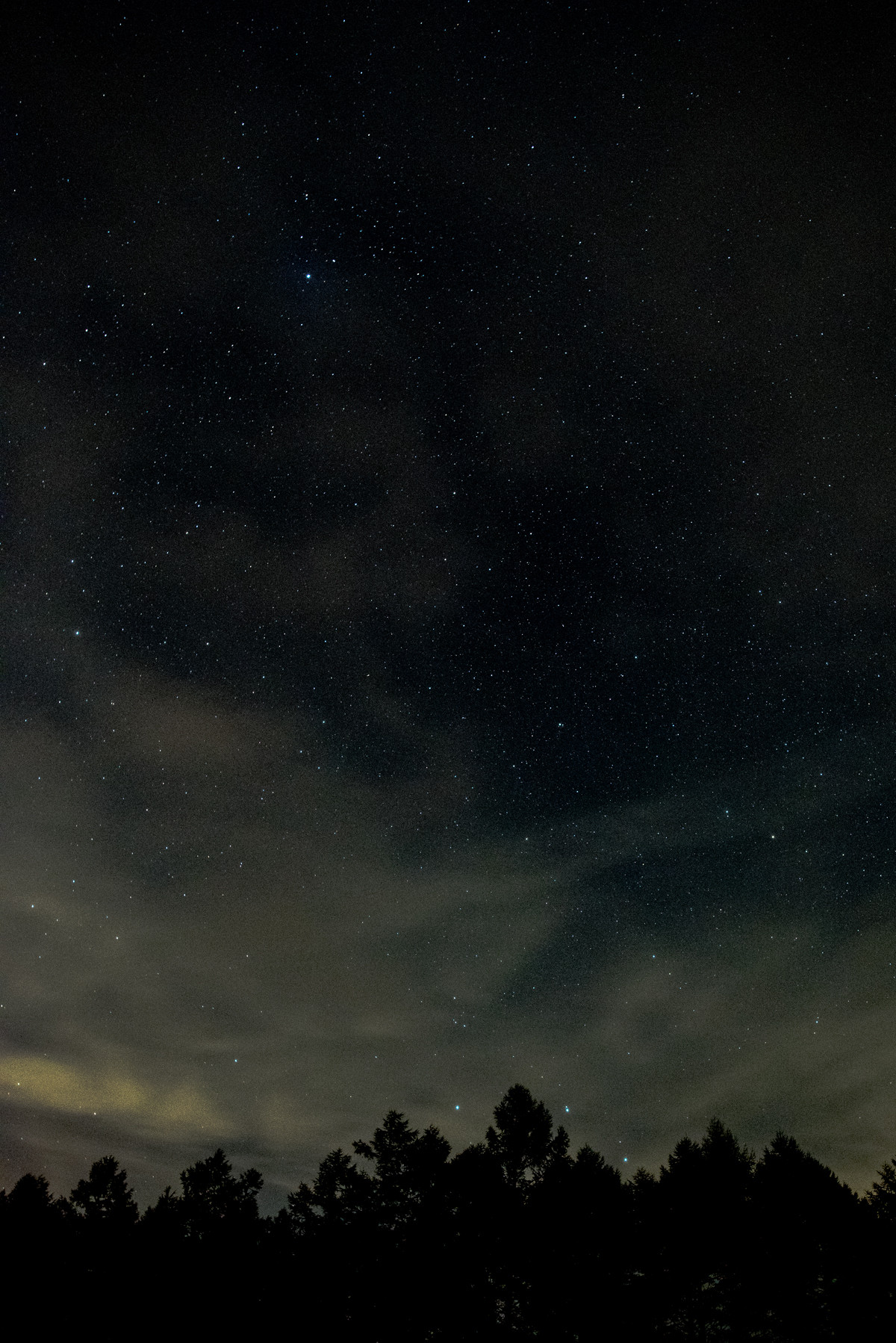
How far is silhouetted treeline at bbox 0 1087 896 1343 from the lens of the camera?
94.7ft

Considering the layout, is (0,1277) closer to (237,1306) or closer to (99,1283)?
(99,1283)

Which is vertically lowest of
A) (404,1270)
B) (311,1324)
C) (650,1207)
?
(311,1324)

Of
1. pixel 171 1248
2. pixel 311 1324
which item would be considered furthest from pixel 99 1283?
pixel 311 1324

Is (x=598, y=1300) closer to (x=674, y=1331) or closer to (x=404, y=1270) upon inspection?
(x=674, y=1331)

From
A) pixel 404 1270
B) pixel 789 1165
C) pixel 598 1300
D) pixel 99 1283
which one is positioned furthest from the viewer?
pixel 99 1283

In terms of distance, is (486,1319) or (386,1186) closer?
(486,1319)

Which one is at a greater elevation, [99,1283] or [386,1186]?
[386,1186]

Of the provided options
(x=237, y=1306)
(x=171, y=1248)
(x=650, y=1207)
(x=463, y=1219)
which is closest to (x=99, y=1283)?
(x=171, y=1248)

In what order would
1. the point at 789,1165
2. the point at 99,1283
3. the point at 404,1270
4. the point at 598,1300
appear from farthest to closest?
the point at 99,1283, the point at 789,1165, the point at 404,1270, the point at 598,1300

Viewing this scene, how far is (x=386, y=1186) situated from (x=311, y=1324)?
5.50 meters

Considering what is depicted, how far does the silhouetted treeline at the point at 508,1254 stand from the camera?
28875mm

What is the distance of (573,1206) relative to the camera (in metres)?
30.6

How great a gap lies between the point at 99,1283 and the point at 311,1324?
1053cm

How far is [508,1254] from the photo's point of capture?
29750 millimetres
